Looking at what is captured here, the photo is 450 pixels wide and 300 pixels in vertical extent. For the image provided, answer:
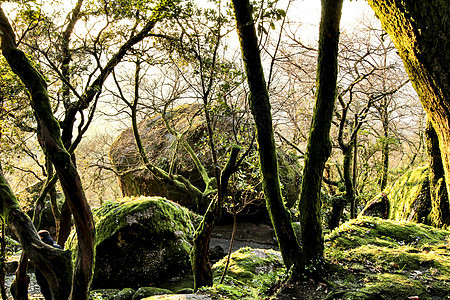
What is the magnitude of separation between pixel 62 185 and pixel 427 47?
3.71 m

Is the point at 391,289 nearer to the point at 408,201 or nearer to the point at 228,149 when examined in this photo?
the point at 228,149

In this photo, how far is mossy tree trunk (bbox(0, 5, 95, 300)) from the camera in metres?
3.29

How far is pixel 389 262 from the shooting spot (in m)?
4.35

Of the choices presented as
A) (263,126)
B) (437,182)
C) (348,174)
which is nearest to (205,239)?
(263,126)

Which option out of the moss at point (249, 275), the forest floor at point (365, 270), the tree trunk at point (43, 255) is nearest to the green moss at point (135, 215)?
the forest floor at point (365, 270)

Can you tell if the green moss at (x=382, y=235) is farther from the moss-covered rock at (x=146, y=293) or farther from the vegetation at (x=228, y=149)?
the moss-covered rock at (x=146, y=293)

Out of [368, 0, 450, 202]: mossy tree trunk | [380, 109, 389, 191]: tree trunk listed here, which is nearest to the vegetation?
[368, 0, 450, 202]: mossy tree trunk

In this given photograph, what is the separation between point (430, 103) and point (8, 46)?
4.31 meters

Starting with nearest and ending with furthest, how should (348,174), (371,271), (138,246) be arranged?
(371,271) < (138,246) < (348,174)

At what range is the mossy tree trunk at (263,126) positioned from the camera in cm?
350

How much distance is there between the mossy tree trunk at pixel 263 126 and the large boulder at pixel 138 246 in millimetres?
3799

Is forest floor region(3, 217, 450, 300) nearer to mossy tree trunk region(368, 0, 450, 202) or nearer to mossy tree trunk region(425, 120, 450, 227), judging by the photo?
mossy tree trunk region(425, 120, 450, 227)

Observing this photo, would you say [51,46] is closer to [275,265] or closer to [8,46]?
[8,46]

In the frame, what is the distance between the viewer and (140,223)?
706cm
